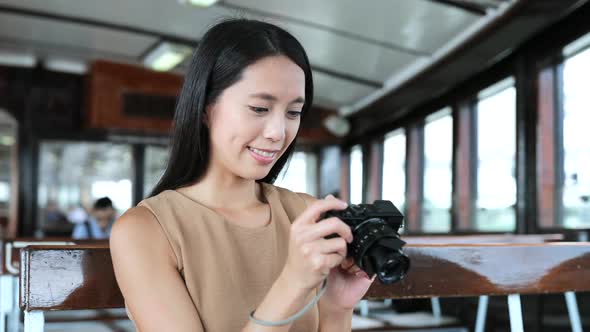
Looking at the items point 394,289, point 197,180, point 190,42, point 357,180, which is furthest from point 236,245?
point 357,180

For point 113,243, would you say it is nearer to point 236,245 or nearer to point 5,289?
point 236,245

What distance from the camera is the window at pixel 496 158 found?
4.58 metres

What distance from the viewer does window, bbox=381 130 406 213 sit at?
6.73 metres

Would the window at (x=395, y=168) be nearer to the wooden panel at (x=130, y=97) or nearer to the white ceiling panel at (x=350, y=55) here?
the white ceiling panel at (x=350, y=55)

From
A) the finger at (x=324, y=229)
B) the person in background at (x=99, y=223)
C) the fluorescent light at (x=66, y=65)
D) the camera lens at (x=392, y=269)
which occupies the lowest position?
the person in background at (x=99, y=223)

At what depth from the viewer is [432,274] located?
1.43m

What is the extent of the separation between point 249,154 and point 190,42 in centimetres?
532

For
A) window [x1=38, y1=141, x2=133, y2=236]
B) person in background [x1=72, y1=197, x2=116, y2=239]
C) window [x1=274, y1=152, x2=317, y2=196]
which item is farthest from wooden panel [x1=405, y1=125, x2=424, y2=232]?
window [x1=38, y1=141, x2=133, y2=236]

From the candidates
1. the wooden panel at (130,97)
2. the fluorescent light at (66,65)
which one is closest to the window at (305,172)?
the wooden panel at (130,97)

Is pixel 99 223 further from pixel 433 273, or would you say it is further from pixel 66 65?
pixel 433 273

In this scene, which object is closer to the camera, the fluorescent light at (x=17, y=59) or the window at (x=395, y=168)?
the window at (x=395, y=168)

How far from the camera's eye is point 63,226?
7.95 meters

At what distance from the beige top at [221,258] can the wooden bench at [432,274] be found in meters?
0.21

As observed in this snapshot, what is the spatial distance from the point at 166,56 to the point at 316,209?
19.2 ft
